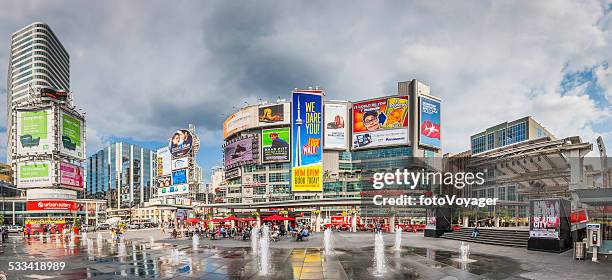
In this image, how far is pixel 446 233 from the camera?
128ft

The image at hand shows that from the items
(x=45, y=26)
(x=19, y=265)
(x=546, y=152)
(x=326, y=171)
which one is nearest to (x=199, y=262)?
(x=19, y=265)

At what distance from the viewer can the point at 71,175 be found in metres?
96.2

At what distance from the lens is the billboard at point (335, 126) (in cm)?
10700

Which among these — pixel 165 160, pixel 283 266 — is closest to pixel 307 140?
pixel 165 160

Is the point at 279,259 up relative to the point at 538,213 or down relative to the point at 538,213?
down

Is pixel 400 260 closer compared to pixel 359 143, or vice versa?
pixel 400 260

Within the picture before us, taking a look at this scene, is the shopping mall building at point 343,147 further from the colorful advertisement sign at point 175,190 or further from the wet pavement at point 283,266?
the wet pavement at point 283,266

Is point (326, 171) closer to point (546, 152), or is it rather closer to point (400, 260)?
point (546, 152)

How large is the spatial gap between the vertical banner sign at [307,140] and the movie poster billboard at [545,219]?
7508 cm

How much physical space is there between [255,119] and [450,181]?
2259 inches

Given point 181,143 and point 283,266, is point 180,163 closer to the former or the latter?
point 181,143

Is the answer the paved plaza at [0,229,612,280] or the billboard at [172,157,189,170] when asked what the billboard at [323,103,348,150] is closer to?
the billboard at [172,157,189,170]

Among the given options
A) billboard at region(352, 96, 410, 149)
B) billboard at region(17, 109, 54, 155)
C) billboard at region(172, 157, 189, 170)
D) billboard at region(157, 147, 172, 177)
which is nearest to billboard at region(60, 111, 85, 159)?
billboard at region(17, 109, 54, 155)

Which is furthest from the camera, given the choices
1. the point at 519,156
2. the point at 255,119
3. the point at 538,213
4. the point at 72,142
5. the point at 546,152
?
the point at 255,119
